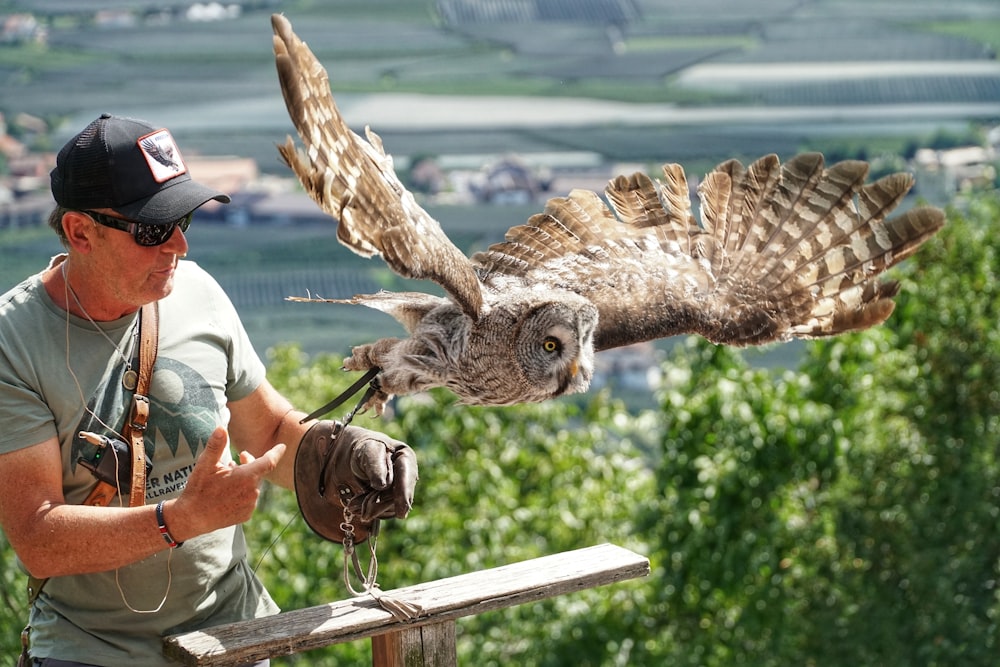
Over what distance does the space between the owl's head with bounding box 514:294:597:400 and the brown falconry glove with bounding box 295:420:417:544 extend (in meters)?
0.40

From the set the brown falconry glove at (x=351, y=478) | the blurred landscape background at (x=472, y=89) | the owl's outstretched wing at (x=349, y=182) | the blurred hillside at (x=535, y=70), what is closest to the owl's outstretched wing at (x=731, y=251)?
the owl's outstretched wing at (x=349, y=182)

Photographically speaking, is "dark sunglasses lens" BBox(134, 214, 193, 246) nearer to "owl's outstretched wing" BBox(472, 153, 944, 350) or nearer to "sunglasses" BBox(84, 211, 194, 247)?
"sunglasses" BBox(84, 211, 194, 247)

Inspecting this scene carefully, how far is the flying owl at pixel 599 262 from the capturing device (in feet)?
6.93

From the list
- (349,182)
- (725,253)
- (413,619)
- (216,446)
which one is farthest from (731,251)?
(216,446)

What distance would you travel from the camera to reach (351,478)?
7.10 ft

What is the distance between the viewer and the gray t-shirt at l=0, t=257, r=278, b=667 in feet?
6.42

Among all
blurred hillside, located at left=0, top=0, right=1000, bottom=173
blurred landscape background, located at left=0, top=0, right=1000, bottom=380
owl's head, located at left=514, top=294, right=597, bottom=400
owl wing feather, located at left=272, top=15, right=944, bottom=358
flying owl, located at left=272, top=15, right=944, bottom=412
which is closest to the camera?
→ flying owl, located at left=272, top=15, right=944, bottom=412

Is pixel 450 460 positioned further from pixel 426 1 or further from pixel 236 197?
pixel 426 1

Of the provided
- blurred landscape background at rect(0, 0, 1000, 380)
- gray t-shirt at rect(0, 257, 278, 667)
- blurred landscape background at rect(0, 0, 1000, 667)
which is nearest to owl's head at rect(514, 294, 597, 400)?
gray t-shirt at rect(0, 257, 278, 667)

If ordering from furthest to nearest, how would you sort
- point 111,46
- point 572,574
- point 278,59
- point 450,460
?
1. point 111,46
2. point 450,460
3. point 572,574
4. point 278,59

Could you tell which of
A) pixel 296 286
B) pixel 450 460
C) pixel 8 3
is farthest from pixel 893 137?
pixel 8 3

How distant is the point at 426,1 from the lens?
912 cm

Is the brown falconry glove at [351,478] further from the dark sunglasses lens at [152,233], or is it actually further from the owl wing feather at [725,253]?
the dark sunglasses lens at [152,233]

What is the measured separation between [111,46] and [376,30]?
204 cm
